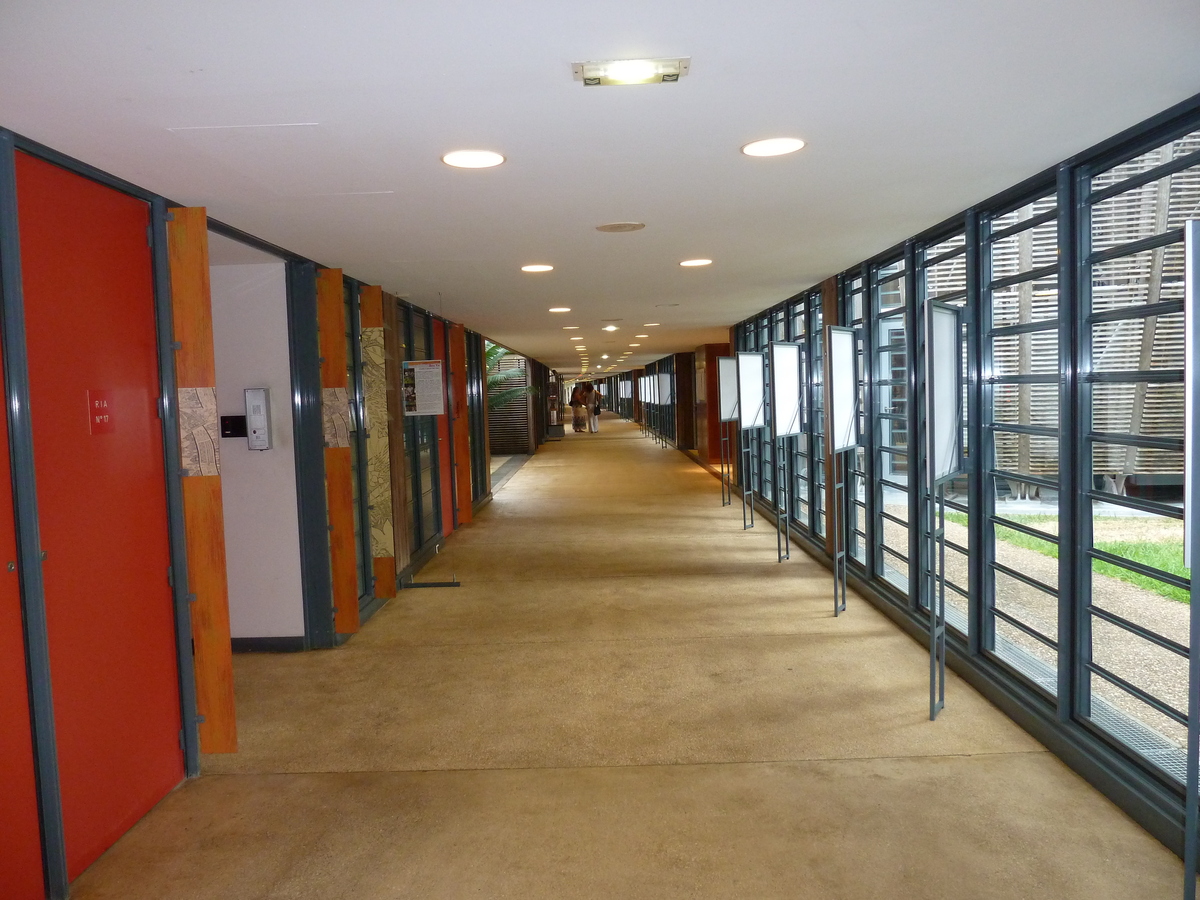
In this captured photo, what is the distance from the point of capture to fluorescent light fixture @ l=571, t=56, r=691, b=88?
86.7 inches

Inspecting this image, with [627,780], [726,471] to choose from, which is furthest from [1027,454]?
[726,471]

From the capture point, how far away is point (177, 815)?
3211 millimetres

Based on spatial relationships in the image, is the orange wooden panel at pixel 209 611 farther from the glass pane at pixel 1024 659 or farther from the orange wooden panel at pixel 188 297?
the glass pane at pixel 1024 659

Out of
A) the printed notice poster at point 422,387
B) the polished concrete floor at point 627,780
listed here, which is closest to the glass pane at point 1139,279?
the polished concrete floor at point 627,780

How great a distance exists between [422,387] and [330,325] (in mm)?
1289

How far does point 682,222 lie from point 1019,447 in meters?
1.92

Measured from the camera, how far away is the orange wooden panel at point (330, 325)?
5.21 m

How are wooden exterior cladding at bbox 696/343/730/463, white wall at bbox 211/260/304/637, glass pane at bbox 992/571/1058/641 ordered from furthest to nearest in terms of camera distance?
wooden exterior cladding at bbox 696/343/730/463, glass pane at bbox 992/571/1058/641, white wall at bbox 211/260/304/637

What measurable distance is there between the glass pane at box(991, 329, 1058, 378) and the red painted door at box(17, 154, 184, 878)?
365cm

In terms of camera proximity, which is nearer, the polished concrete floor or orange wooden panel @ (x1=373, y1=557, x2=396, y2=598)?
the polished concrete floor

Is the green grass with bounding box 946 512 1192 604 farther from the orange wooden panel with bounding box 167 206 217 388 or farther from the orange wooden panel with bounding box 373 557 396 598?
the orange wooden panel with bounding box 373 557 396 598

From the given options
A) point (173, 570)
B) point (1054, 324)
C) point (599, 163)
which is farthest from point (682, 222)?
point (173, 570)

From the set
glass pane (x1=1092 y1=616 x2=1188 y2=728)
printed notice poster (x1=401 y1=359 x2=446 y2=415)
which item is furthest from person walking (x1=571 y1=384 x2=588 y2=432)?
glass pane (x1=1092 y1=616 x2=1188 y2=728)

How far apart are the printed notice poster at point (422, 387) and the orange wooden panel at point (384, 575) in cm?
114
